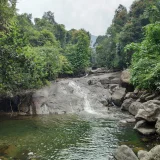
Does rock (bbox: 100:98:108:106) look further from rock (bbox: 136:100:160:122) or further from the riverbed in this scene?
rock (bbox: 136:100:160:122)

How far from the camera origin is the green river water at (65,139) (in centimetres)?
1251

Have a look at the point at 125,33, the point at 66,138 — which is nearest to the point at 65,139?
the point at 66,138

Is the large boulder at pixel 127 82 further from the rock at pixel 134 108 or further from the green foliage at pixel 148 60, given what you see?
the rock at pixel 134 108

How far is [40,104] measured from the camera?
86.4 ft

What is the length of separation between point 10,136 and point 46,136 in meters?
2.76

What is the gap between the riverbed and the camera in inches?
493

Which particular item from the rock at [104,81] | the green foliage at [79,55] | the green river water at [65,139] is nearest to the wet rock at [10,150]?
the green river water at [65,139]

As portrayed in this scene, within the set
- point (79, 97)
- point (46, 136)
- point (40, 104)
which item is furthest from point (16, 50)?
point (79, 97)

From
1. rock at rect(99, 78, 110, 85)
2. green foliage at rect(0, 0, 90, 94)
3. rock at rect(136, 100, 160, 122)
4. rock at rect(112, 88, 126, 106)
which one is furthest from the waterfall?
rock at rect(136, 100, 160, 122)

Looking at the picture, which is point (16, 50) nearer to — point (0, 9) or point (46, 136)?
point (0, 9)

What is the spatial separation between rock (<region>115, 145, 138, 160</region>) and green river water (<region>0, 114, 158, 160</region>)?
81cm

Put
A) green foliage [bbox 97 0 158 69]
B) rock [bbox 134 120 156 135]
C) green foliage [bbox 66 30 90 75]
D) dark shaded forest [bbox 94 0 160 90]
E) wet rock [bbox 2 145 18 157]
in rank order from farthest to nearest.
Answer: green foliage [bbox 66 30 90 75] → green foliage [bbox 97 0 158 69] → dark shaded forest [bbox 94 0 160 90] → rock [bbox 134 120 156 135] → wet rock [bbox 2 145 18 157]

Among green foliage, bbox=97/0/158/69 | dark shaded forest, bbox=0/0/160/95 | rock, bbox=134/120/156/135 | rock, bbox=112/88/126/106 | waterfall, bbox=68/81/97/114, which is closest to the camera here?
dark shaded forest, bbox=0/0/160/95

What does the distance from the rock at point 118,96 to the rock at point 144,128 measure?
41.0ft
